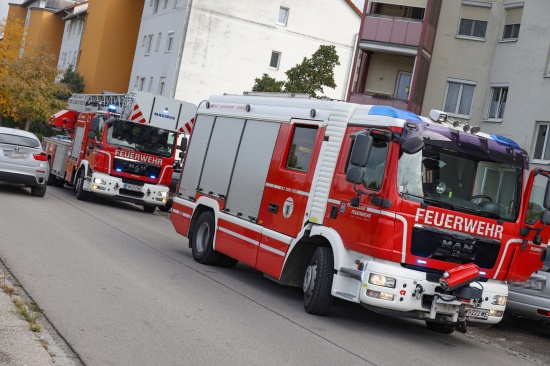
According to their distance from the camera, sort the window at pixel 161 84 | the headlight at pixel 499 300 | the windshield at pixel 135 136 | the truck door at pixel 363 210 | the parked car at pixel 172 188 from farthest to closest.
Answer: the window at pixel 161 84
the parked car at pixel 172 188
the windshield at pixel 135 136
the headlight at pixel 499 300
the truck door at pixel 363 210

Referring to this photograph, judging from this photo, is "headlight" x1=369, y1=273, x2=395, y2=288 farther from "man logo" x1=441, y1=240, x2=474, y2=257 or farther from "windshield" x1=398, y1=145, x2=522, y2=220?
"windshield" x1=398, y1=145, x2=522, y2=220

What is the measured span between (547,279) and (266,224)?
4222mm

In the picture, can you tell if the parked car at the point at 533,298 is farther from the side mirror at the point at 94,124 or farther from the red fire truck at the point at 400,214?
the side mirror at the point at 94,124

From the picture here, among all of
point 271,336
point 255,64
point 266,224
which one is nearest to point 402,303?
point 271,336

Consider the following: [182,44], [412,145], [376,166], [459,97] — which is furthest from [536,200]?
[182,44]

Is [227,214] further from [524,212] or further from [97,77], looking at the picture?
[97,77]

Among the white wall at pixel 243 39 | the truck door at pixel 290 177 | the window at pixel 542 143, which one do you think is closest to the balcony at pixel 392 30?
the window at pixel 542 143

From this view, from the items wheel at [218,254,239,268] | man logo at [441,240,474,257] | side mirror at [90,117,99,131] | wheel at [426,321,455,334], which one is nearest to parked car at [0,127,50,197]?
side mirror at [90,117,99,131]

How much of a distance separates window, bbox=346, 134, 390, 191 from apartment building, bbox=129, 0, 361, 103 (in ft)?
129

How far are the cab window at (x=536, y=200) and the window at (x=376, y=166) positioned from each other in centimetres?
203

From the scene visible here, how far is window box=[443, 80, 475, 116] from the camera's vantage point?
33.9 meters

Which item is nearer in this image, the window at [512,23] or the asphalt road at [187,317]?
the asphalt road at [187,317]

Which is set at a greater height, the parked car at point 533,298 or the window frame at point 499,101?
the window frame at point 499,101

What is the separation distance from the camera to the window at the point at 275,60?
169 ft
